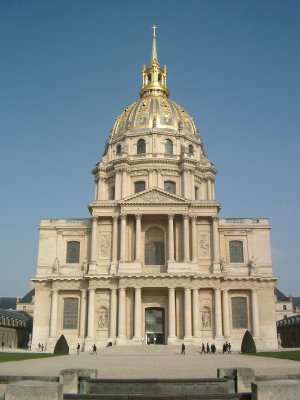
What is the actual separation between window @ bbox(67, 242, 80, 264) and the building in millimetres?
110

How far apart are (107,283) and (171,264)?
684 cm

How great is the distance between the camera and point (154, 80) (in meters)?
72.8

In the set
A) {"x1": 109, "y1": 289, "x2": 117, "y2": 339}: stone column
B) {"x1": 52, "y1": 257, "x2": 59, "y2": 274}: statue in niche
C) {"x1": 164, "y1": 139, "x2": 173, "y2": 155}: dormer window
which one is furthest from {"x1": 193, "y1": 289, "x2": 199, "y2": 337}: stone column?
{"x1": 164, "y1": 139, "x2": 173, "y2": 155}: dormer window

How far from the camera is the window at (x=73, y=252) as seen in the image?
5178 centimetres

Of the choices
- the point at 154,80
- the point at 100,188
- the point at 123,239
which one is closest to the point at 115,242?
the point at 123,239

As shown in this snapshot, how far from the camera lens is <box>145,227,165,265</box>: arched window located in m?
51.4

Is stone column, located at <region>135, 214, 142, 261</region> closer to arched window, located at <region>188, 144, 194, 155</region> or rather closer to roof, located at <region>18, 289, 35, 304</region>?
arched window, located at <region>188, 144, 194, 155</region>

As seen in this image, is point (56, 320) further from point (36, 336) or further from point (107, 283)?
point (107, 283)

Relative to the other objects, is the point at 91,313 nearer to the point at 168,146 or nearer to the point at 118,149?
the point at 118,149

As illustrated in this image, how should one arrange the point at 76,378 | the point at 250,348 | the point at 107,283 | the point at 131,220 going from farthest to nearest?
the point at 131,220 → the point at 107,283 → the point at 250,348 → the point at 76,378

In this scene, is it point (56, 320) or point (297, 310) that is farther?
point (297, 310)

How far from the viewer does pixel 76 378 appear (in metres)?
14.3

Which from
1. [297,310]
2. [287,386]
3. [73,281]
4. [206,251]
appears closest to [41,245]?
[73,281]

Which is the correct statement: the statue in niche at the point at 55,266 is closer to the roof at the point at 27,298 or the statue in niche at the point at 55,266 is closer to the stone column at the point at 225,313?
the stone column at the point at 225,313
